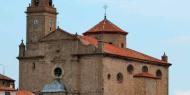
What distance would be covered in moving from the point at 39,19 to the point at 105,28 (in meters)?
10.6

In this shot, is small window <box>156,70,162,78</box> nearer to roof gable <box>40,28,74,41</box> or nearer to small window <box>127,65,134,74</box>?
small window <box>127,65,134,74</box>

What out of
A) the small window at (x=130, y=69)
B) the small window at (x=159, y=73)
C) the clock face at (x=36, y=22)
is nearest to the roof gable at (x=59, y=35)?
the clock face at (x=36, y=22)

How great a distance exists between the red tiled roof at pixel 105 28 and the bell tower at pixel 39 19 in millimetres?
7399

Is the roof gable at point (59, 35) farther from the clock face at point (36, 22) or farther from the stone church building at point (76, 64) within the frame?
the clock face at point (36, 22)

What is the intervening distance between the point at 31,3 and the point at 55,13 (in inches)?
127

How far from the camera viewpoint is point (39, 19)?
335ft

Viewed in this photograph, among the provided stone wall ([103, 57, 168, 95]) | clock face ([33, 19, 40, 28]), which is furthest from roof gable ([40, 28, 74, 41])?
stone wall ([103, 57, 168, 95])

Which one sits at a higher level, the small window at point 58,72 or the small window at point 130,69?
the small window at point 130,69

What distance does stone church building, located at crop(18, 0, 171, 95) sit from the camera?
95.8 meters

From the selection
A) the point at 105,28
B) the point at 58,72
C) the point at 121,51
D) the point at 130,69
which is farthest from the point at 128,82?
the point at 105,28

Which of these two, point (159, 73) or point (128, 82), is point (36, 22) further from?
point (159, 73)

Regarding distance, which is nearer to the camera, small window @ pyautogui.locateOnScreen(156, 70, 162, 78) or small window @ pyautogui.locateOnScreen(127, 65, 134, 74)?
small window @ pyautogui.locateOnScreen(127, 65, 134, 74)

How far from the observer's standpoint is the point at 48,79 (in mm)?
99812

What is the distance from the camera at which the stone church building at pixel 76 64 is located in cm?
9575
